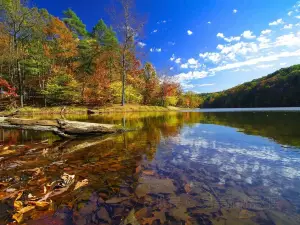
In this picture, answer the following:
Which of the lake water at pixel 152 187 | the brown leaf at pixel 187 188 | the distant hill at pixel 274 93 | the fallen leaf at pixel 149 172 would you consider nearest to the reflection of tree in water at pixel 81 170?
the lake water at pixel 152 187

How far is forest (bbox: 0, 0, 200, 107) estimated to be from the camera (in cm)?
2458

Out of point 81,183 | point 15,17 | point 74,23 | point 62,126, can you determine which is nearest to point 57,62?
point 15,17

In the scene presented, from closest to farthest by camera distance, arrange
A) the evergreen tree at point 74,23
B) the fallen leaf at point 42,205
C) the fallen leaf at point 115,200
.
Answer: the fallen leaf at point 42,205 → the fallen leaf at point 115,200 → the evergreen tree at point 74,23

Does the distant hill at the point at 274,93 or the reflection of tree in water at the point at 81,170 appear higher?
the distant hill at the point at 274,93

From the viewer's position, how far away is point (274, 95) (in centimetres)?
8169

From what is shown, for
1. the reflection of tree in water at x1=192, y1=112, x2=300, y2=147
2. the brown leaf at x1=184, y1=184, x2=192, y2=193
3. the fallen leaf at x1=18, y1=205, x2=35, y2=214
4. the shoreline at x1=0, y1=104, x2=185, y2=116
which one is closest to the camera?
the fallen leaf at x1=18, y1=205, x2=35, y2=214

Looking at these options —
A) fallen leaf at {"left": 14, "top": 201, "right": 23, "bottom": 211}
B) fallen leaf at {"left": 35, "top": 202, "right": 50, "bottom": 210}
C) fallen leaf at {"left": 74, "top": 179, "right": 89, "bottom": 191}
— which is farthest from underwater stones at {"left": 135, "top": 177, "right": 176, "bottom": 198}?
fallen leaf at {"left": 14, "top": 201, "right": 23, "bottom": 211}

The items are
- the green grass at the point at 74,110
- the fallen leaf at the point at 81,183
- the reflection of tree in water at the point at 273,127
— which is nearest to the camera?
the fallen leaf at the point at 81,183

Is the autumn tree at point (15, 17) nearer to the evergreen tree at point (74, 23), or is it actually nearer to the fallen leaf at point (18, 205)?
the evergreen tree at point (74, 23)

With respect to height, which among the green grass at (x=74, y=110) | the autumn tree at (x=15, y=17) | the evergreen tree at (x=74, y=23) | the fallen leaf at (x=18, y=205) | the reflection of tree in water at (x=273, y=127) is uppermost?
the evergreen tree at (x=74, y=23)

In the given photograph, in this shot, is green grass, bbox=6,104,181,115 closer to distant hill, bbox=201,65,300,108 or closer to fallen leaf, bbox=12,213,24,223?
fallen leaf, bbox=12,213,24,223

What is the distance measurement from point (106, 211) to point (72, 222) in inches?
18.2

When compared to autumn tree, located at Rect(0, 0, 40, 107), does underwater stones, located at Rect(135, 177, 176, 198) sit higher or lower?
lower

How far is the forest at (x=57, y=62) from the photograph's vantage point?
2458 centimetres
